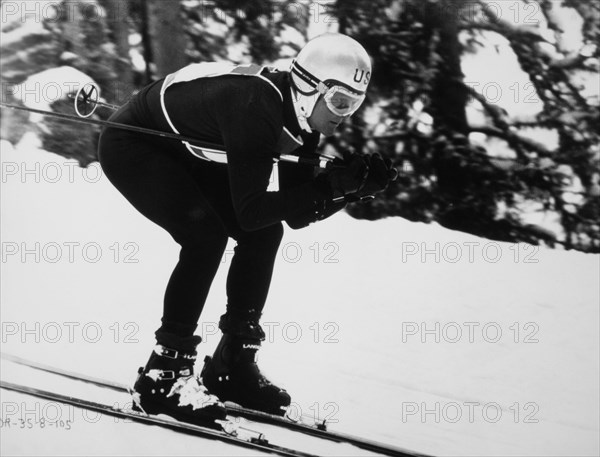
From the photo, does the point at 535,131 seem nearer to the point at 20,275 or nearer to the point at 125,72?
the point at 125,72

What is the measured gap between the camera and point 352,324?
3.07m

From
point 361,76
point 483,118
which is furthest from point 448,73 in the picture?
point 361,76

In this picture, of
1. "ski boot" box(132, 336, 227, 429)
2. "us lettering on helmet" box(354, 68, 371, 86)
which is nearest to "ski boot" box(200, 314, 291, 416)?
"ski boot" box(132, 336, 227, 429)

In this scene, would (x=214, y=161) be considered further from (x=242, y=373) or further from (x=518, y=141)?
(x=518, y=141)

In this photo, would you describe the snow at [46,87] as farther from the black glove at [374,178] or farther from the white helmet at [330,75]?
the black glove at [374,178]

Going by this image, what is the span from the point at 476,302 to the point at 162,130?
1801mm

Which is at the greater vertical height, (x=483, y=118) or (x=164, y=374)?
(x=483, y=118)

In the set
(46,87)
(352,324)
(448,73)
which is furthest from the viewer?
(46,87)

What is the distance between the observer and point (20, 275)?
3195 millimetres

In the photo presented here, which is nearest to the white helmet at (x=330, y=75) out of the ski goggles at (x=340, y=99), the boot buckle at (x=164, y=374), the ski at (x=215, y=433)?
the ski goggles at (x=340, y=99)

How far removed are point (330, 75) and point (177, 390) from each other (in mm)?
974

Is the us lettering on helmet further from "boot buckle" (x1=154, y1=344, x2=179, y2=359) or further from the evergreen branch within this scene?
the evergreen branch

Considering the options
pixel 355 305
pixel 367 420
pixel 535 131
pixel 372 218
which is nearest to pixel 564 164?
pixel 535 131

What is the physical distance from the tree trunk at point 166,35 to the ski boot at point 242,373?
2940 mm
